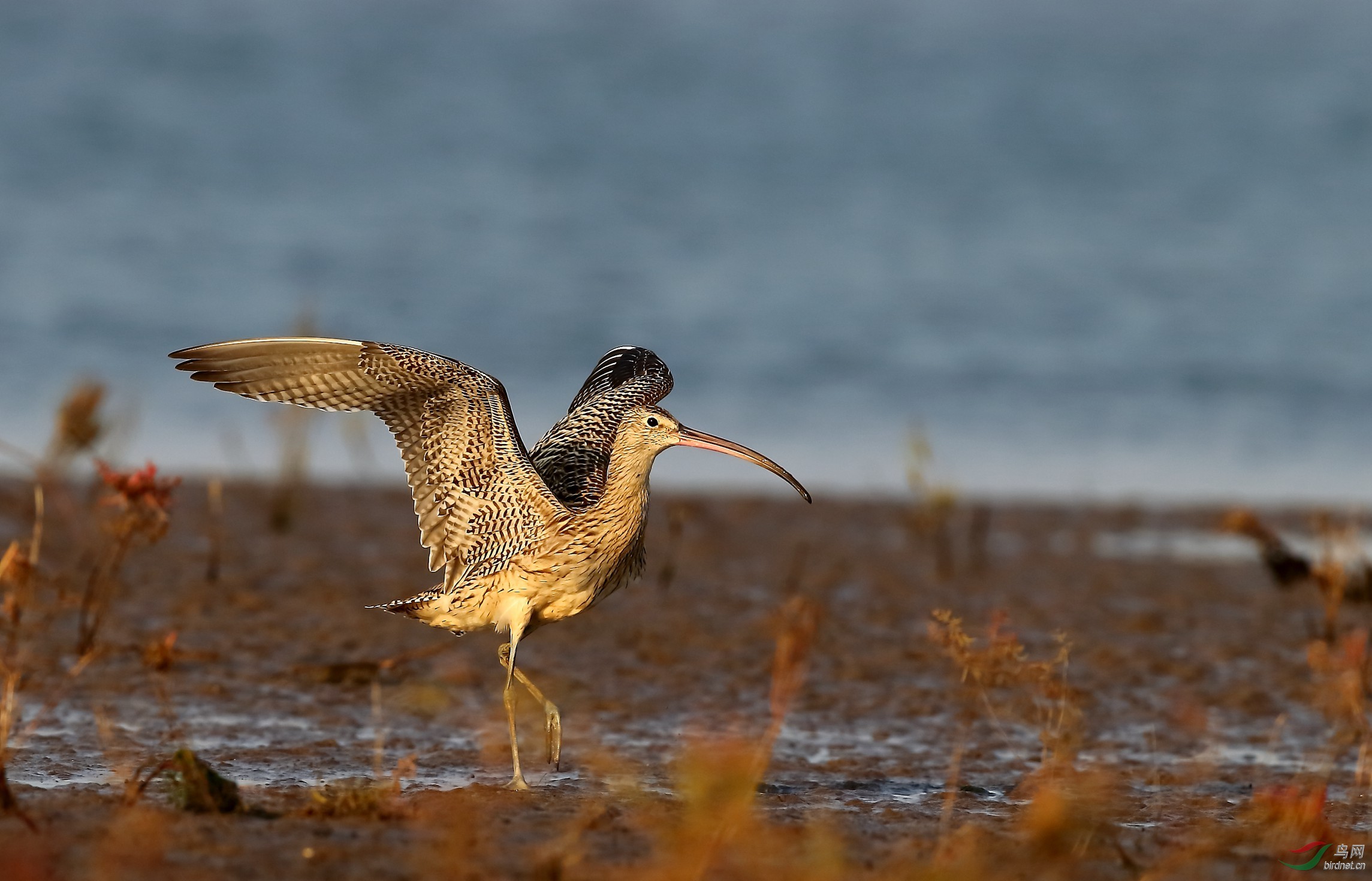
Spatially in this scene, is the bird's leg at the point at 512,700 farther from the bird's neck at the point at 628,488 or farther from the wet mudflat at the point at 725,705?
the bird's neck at the point at 628,488

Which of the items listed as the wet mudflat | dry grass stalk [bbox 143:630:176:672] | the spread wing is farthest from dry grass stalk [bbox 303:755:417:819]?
the spread wing

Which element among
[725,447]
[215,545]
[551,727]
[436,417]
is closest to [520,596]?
[551,727]

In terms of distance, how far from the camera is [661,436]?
6242mm

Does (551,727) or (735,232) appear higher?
(735,232)

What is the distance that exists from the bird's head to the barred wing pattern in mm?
181

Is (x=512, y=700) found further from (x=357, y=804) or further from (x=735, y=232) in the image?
(x=735, y=232)

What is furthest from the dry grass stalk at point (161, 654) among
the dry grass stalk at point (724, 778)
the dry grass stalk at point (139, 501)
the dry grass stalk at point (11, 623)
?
the dry grass stalk at point (724, 778)

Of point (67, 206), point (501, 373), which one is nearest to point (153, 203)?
point (67, 206)

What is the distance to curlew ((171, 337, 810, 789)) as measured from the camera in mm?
6125

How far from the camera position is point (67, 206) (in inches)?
818

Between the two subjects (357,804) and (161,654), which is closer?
(357,804)

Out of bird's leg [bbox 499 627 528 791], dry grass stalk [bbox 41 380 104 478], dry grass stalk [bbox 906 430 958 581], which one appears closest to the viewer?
bird's leg [bbox 499 627 528 791]

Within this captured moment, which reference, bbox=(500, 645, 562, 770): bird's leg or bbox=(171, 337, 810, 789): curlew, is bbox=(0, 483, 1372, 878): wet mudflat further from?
bbox=(171, 337, 810, 789): curlew

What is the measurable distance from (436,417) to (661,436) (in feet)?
2.63
